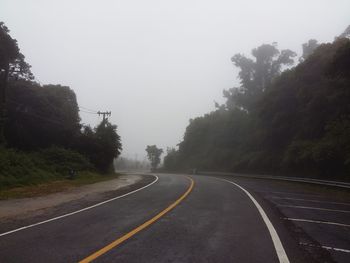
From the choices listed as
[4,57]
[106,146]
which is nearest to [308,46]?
[106,146]

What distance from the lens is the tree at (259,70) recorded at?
65.8 meters

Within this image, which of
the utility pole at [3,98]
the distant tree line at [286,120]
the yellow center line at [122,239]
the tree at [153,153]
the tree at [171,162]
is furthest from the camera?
the tree at [153,153]

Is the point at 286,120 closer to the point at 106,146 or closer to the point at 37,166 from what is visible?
the point at 106,146

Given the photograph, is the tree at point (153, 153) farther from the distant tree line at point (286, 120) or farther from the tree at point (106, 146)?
the tree at point (106, 146)

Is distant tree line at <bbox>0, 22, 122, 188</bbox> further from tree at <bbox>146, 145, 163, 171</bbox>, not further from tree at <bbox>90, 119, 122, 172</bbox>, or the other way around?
tree at <bbox>146, 145, 163, 171</bbox>

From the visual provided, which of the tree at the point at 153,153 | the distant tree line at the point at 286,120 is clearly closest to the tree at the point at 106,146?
the distant tree line at the point at 286,120

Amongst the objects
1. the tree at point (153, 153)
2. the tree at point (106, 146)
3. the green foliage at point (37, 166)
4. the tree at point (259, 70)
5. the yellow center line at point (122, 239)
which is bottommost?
the yellow center line at point (122, 239)

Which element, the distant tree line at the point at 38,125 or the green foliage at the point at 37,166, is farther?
the distant tree line at the point at 38,125

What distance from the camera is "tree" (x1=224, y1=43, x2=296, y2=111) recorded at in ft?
216

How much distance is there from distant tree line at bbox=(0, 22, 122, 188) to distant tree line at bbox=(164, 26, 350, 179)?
1844 centimetres

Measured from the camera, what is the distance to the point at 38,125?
37438mm

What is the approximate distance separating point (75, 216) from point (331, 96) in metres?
25.5

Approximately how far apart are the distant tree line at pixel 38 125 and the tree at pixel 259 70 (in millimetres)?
29416

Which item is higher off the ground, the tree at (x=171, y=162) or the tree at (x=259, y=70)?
the tree at (x=259, y=70)
